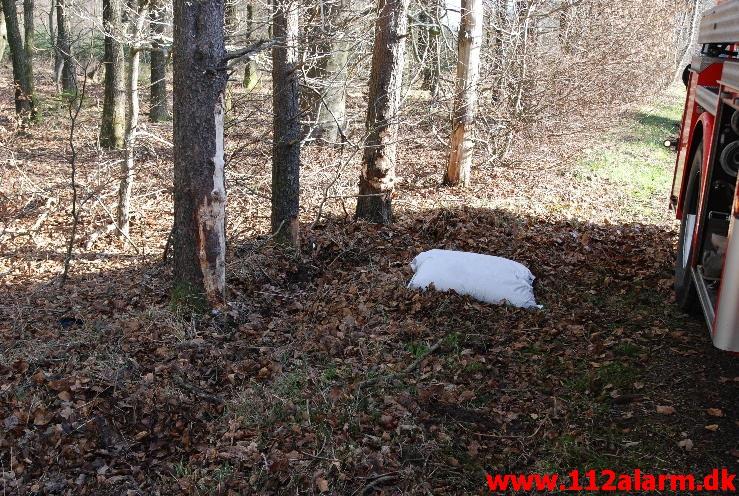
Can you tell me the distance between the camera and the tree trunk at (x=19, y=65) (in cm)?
1752

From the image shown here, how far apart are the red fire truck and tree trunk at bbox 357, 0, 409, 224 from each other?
362 cm

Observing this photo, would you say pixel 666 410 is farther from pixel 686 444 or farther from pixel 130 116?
pixel 130 116

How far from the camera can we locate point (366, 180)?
31.1ft

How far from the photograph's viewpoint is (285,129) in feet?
26.8

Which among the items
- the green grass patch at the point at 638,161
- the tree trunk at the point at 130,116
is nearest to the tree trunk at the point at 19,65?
the tree trunk at the point at 130,116

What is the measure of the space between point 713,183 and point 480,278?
2.20 m

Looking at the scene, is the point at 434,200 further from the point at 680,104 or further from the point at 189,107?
the point at 680,104

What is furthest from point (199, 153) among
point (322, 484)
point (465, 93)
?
point (465, 93)

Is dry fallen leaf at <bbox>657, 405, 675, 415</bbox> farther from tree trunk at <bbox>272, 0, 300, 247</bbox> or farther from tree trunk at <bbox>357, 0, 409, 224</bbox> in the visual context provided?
tree trunk at <bbox>357, 0, 409, 224</bbox>

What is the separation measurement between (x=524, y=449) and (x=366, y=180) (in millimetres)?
5648

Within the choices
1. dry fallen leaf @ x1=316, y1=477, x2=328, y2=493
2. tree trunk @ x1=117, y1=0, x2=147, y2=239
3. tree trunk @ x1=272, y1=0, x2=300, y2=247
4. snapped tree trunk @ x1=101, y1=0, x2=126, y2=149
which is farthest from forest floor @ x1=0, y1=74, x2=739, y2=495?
snapped tree trunk @ x1=101, y1=0, x2=126, y2=149

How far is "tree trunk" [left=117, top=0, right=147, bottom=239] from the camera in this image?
32.8 feet

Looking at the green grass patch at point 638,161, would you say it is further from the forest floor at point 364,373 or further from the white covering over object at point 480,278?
the white covering over object at point 480,278

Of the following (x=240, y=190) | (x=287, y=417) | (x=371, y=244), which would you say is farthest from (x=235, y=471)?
(x=240, y=190)
